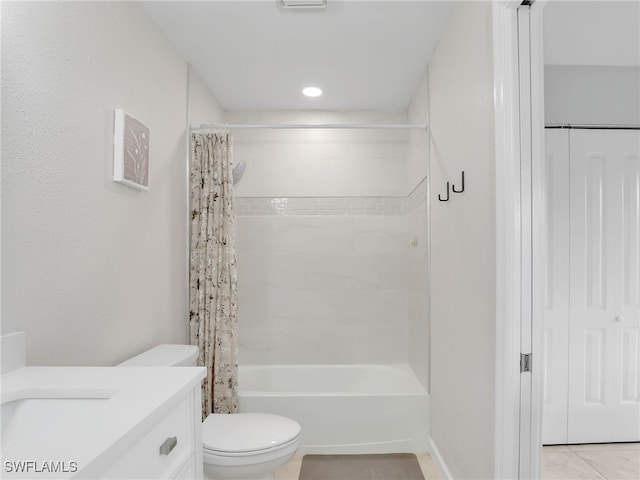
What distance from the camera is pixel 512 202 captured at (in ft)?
4.69

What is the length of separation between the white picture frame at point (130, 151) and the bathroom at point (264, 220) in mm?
48

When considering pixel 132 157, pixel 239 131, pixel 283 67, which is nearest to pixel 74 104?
pixel 132 157

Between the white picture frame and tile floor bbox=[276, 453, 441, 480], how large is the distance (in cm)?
176

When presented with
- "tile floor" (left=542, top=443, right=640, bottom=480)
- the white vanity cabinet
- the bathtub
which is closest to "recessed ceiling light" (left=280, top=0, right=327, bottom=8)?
the white vanity cabinet

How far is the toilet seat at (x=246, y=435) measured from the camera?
1822 mm

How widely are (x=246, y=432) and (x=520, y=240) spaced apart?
146 cm

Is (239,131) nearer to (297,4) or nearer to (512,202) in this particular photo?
(297,4)

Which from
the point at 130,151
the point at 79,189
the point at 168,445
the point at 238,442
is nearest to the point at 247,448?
the point at 238,442

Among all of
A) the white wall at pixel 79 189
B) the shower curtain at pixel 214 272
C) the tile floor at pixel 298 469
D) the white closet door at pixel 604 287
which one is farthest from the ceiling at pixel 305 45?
the tile floor at pixel 298 469

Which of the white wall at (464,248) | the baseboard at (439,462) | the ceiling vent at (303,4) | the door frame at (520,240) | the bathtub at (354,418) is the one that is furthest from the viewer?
the bathtub at (354,418)

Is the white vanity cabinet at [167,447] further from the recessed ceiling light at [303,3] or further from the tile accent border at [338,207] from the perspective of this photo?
the tile accent border at [338,207]

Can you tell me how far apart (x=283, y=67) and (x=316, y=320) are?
1.95 metres

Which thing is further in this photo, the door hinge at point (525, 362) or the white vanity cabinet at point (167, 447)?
the door hinge at point (525, 362)

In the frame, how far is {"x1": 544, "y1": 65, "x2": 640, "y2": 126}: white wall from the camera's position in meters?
2.25
